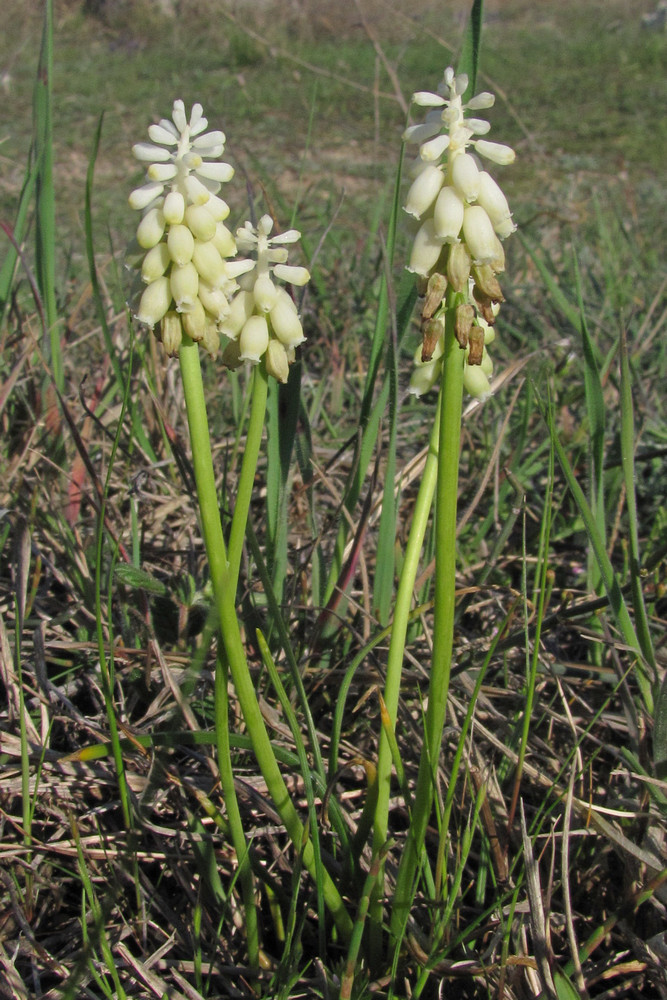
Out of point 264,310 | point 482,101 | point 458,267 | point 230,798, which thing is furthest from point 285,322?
point 230,798

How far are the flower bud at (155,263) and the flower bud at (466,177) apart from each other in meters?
0.36

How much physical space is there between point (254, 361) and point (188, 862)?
96cm

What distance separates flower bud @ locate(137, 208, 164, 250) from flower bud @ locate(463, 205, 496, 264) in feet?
1.22

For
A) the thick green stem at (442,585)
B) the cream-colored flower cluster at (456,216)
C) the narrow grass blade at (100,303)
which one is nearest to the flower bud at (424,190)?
the cream-colored flower cluster at (456,216)

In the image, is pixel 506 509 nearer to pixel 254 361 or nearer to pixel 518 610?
pixel 518 610

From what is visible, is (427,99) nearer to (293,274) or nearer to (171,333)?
(293,274)

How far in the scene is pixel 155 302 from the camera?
Answer: 1.05 meters

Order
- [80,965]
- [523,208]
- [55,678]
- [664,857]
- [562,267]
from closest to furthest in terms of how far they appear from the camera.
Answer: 1. [80,965]
2. [664,857]
3. [55,678]
4. [562,267]
5. [523,208]

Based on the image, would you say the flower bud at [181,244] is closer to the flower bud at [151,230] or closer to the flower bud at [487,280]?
the flower bud at [151,230]

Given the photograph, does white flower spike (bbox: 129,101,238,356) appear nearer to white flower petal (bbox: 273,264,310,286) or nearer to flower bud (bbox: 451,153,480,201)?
white flower petal (bbox: 273,264,310,286)

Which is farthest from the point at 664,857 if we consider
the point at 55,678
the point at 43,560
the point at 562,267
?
the point at 562,267

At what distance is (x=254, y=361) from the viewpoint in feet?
3.55

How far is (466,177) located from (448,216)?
2.3 inches

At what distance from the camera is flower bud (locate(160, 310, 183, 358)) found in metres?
1.04
